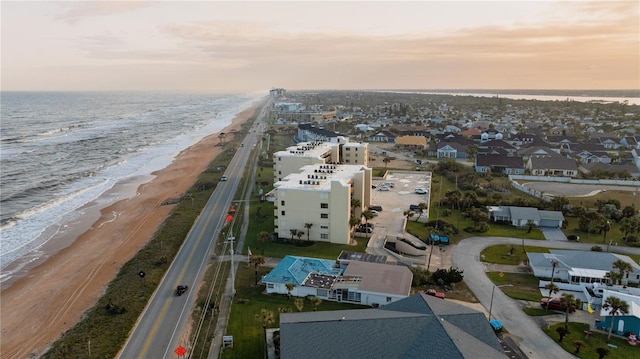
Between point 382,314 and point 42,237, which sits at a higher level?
point 382,314

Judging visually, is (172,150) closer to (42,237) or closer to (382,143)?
(382,143)

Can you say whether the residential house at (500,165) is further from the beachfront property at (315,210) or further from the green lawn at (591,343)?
the green lawn at (591,343)

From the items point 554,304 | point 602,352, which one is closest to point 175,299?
point 554,304

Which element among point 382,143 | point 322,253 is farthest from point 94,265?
point 382,143

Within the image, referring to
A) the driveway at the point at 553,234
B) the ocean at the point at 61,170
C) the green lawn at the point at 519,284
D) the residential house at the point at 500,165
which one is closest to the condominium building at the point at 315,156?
the residential house at the point at 500,165

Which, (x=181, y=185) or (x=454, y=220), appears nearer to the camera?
(x=454, y=220)

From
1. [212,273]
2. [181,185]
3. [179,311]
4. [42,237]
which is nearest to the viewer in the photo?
[179,311]
